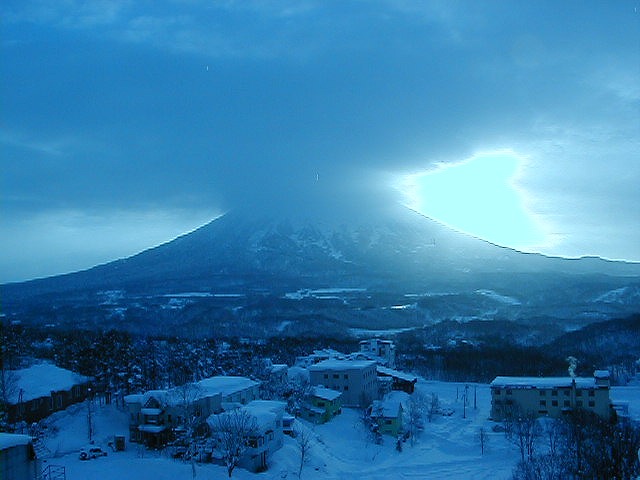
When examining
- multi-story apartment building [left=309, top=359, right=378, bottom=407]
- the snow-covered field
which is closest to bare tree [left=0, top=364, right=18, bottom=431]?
the snow-covered field

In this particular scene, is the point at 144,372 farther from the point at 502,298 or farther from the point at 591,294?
the point at 591,294

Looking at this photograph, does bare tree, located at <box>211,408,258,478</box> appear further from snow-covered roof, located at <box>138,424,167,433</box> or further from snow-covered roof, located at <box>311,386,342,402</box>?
snow-covered roof, located at <box>311,386,342,402</box>

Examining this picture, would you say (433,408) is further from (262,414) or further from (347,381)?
(262,414)

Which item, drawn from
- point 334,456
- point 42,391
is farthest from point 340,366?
point 42,391

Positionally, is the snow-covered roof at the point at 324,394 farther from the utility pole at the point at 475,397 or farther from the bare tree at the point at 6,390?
the bare tree at the point at 6,390

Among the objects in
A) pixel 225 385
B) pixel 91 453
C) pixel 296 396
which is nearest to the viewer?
pixel 91 453

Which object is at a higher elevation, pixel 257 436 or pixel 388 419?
pixel 257 436
